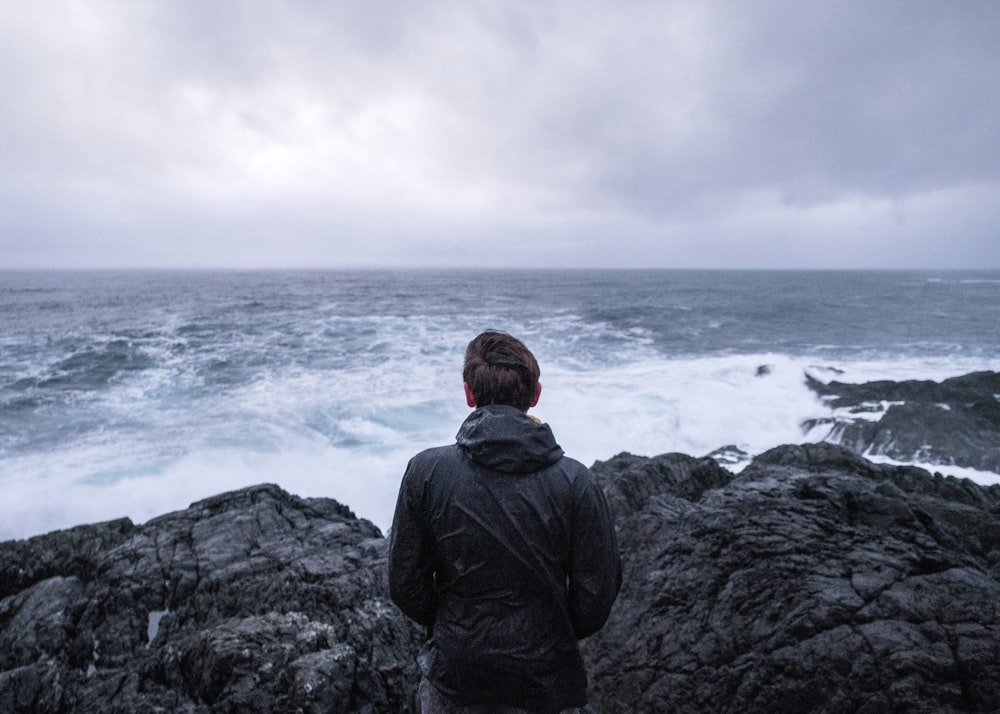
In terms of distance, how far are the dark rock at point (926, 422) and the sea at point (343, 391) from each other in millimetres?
667

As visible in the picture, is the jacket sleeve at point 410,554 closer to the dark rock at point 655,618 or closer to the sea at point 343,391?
the dark rock at point 655,618

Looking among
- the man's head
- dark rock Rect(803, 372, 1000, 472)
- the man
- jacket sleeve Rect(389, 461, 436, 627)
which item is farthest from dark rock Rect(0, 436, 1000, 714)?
dark rock Rect(803, 372, 1000, 472)

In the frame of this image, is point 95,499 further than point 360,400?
No

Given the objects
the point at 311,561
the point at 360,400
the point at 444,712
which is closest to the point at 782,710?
the point at 444,712

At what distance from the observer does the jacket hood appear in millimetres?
1688

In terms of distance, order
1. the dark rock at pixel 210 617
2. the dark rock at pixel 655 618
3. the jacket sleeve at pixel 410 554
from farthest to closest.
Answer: the dark rock at pixel 210 617 → the dark rock at pixel 655 618 → the jacket sleeve at pixel 410 554

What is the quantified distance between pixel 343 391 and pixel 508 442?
14955 millimetres

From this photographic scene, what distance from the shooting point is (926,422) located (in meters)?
11.4

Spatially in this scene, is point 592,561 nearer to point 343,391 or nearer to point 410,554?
point 410,554

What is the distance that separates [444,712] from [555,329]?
27.2 meters

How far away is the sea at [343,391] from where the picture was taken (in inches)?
404

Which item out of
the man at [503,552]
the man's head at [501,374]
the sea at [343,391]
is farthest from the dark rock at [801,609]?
the sea at [343,391]

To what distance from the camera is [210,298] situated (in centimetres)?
4409

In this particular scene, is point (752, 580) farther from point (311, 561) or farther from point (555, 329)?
point (555, 329)
